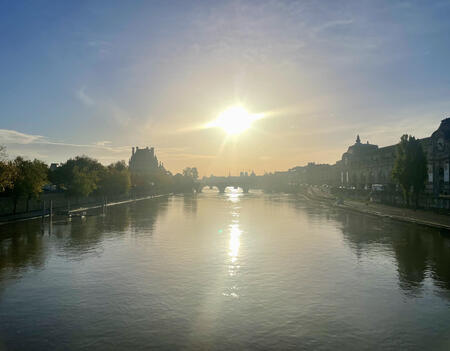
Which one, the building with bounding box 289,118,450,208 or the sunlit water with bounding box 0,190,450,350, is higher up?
the building with bounding box 289,118,450,208

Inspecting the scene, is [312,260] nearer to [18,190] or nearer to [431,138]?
[18,190]

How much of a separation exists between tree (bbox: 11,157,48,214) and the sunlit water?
18.2m

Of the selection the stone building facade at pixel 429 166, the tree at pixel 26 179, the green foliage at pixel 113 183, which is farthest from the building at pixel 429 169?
the green foliage at pixel 113 183

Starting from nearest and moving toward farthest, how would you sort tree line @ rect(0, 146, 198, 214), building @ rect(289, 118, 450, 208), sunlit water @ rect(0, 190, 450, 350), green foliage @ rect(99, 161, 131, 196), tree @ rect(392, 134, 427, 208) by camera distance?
sunlit water @ rect(0, 190, 450, 350)
tree line @ rect(0, 146, 198, 214)
tree @ rect(392, 134, 427, 208)
building @ rect(289, 118, 450, 208)
green foliage @ rect(99, 161, 131, 196)

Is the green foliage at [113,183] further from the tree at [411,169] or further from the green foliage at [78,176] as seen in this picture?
the tree at [411,169]

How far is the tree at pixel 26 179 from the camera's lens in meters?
58.4

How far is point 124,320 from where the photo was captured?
17.5m

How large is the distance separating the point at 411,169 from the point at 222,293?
62.2 meters

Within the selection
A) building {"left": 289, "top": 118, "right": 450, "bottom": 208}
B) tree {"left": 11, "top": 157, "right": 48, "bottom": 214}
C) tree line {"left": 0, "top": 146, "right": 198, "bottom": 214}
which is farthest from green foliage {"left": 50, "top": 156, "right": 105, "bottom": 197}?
building {"left": 289, "top": 118, "right": 450, "bottom": 208}

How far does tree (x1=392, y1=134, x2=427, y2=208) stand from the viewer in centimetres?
7100

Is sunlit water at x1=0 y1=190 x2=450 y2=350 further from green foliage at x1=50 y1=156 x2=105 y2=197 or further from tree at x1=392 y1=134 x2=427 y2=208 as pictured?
green foliage at x1=50 y1=156 x2=105 y2=197

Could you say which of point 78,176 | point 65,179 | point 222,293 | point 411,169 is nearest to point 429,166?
point 411,169

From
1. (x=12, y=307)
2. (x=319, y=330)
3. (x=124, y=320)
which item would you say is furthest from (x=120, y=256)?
(x=319, y=330)

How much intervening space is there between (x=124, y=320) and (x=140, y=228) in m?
36.5
